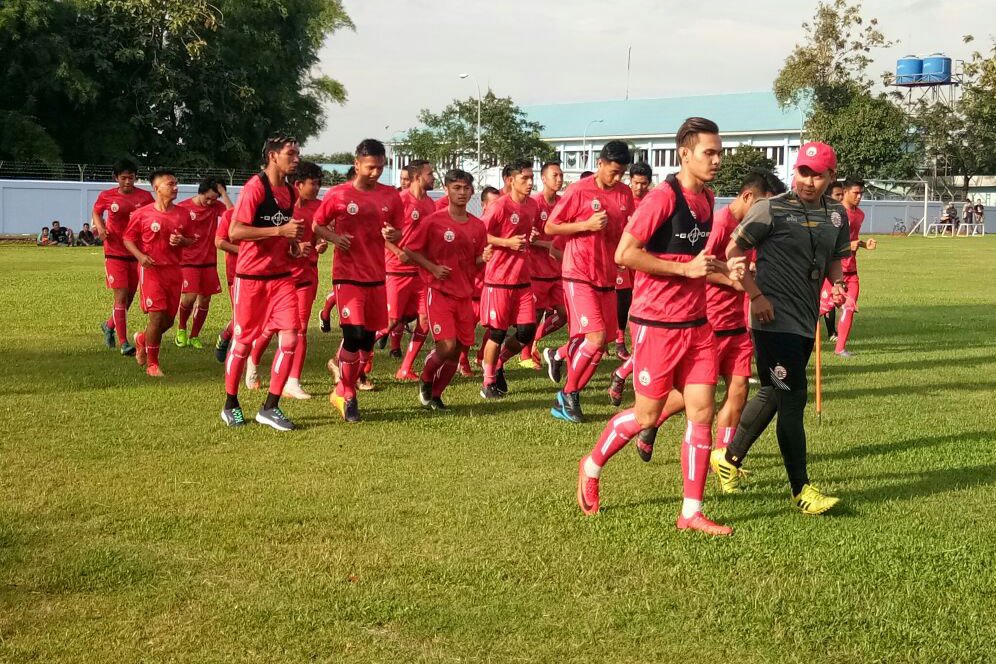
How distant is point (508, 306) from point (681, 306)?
518 centimetres

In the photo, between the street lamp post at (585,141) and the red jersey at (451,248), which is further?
the street lamp post at (585,141)

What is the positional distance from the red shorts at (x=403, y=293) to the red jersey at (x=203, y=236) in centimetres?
264

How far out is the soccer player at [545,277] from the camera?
12.4 meters

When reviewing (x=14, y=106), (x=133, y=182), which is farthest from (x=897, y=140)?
(x=133, y=182)

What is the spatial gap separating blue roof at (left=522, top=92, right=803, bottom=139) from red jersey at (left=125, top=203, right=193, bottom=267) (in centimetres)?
7440

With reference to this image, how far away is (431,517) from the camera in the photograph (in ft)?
21.5

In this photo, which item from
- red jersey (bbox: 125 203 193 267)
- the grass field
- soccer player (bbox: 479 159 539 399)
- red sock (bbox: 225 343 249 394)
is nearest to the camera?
the grass field

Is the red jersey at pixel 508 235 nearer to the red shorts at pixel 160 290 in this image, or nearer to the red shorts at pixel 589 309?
the red shorts at pixel 589 309

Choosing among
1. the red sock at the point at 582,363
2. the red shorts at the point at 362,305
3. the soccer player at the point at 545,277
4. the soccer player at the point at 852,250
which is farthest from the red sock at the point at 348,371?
the soccer player at the point at 852,250

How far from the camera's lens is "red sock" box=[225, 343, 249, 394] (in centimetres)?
926

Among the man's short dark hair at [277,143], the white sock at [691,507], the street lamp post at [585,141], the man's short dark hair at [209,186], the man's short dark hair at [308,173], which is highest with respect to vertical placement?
the street lamp post at [585,141]

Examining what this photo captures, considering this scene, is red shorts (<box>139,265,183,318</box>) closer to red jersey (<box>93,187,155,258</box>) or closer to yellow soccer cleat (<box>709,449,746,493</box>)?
red jersey (<box>93,187,155,258</box>)

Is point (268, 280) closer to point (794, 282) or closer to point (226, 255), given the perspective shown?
point (226, 255)

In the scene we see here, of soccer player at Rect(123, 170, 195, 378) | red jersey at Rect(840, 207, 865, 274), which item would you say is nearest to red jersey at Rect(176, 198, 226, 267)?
soccer player at Rect(123, 170, 195, 378)
